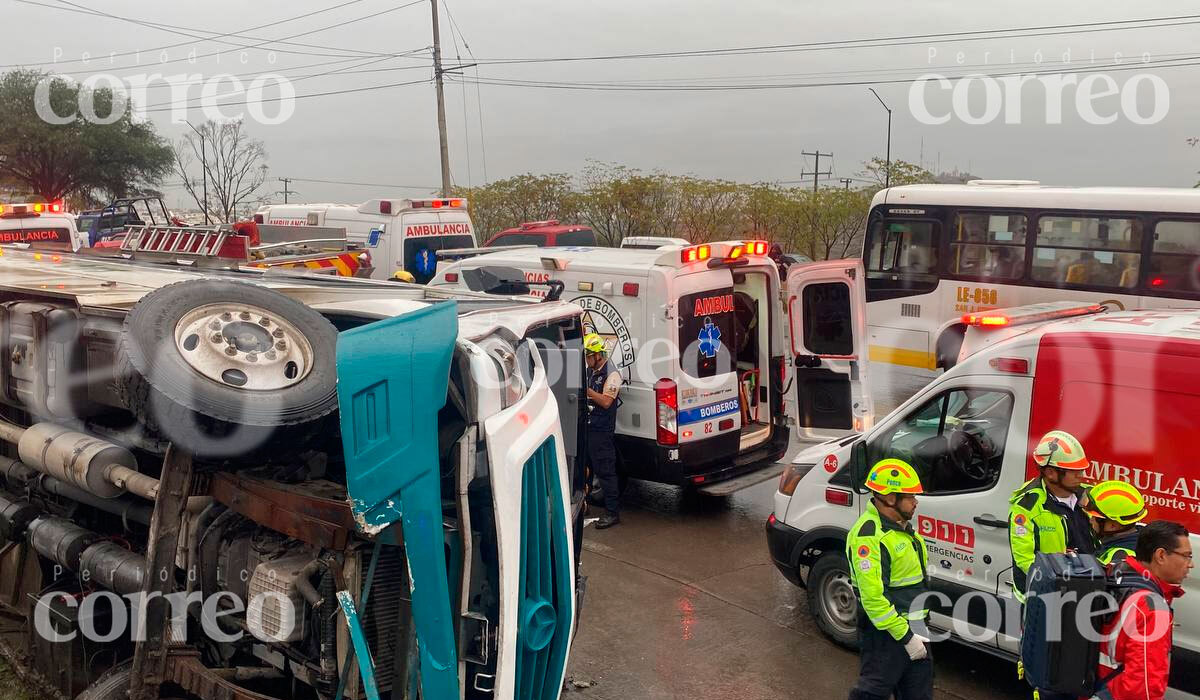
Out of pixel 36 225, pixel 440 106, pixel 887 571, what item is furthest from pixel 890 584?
pixel 440 106

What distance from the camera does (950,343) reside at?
46.5 feet

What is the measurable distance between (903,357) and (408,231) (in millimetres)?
8036

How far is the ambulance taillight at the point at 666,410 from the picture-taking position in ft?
26.1

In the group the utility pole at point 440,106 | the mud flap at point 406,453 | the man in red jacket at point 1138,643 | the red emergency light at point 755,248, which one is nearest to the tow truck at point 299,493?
the mud flap at point 406,453

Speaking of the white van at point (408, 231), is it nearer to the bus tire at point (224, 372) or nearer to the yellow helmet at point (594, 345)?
the yellow helmet at point (594, 345)

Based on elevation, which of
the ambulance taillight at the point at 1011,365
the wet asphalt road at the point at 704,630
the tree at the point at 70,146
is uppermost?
the tree at the point at 70,146

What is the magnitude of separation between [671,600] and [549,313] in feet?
9.24

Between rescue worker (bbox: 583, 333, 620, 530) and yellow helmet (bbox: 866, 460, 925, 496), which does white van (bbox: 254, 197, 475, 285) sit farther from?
yellow helmet (bbox: 866, 460, 925, 496)

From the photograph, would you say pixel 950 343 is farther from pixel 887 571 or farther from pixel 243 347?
pixel 243 347

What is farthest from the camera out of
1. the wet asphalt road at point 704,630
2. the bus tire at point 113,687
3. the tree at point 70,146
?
the tree at point 70,146

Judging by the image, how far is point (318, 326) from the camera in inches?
144

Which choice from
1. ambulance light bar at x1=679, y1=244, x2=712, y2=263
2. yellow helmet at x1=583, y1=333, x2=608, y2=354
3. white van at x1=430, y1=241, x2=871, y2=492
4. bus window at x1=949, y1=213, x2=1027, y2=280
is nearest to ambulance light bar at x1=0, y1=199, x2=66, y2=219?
white van at x1=430, y1=241, x2=871, y2=492

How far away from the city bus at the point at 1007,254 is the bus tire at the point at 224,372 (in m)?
10.8

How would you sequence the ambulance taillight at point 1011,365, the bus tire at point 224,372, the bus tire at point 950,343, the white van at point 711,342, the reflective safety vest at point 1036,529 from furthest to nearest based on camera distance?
the bus tire at point 950,343, the white van at point 711,342, the ambulance taillight at point 1011,365, the reflective safety vest at point 1036,529, the bus tire at point 224,372
